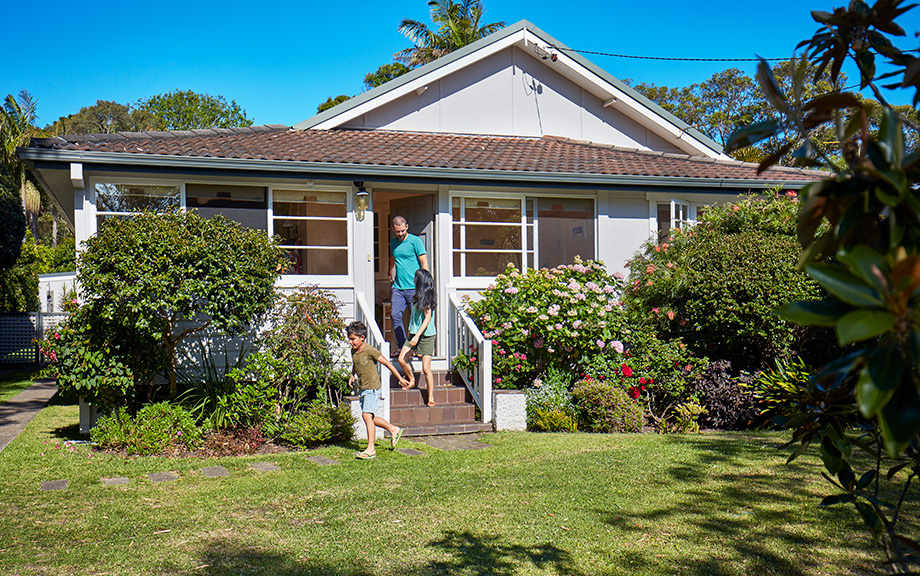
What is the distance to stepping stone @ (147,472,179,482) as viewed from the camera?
6.70m

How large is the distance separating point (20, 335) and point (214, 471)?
14603 mm

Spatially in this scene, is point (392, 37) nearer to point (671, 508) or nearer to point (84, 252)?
point (84, 252)

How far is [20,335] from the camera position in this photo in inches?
734

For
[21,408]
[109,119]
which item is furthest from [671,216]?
[109,119]

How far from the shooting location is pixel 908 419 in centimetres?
130

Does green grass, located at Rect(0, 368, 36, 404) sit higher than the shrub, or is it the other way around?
the shrub

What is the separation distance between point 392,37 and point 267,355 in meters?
24.8

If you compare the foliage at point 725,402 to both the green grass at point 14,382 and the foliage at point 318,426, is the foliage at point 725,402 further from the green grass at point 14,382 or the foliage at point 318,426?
the green grass at point 14,382

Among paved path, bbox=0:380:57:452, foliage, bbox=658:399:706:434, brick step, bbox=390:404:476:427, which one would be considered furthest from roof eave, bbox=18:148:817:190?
foliage, bbox=658:399:706:434

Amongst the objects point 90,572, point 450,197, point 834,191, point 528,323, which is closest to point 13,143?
point 450,197

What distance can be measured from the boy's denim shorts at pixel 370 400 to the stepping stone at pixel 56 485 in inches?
111

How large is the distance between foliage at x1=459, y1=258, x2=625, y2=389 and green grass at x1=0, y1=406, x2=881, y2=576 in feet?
6.39

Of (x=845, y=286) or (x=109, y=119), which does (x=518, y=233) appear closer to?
(x=845, y=286)

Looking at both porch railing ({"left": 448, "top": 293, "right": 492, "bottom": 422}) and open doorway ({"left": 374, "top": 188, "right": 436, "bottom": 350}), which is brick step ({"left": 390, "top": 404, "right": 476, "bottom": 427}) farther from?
open doorway ({"left": 374, "top": 188, "right": 436, "bottom": 350})
